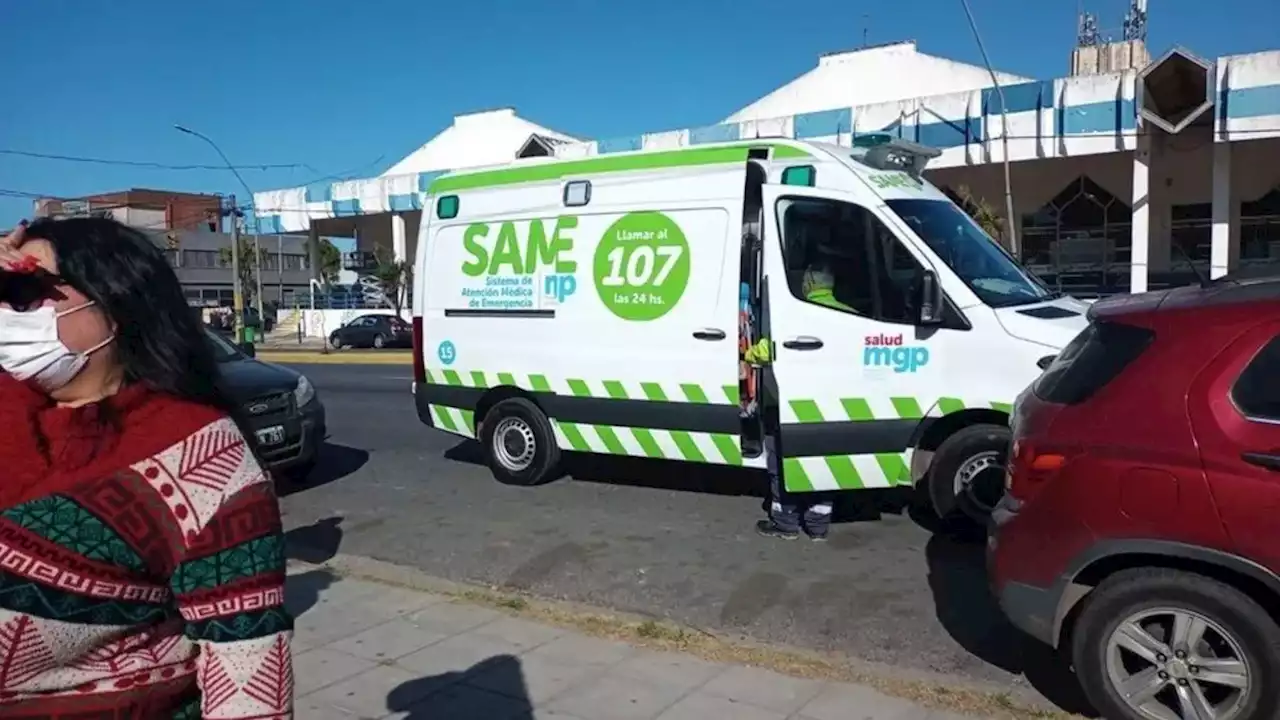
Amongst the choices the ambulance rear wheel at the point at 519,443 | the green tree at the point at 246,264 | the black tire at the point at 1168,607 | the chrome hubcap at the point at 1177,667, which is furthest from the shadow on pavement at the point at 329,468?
the green tree at the point at 246,264

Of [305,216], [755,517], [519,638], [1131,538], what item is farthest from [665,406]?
[305,216]

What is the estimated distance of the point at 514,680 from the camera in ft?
15.8

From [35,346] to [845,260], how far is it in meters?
5.89

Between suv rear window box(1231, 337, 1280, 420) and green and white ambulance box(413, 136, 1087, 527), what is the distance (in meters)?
2.68

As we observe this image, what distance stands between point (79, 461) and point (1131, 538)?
137 inches

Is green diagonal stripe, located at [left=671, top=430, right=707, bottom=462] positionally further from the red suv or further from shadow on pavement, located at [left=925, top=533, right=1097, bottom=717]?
the red suv

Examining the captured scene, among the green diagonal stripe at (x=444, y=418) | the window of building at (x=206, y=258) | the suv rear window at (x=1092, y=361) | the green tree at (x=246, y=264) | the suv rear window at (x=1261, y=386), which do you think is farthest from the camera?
the green tree at (x=246, y=264)

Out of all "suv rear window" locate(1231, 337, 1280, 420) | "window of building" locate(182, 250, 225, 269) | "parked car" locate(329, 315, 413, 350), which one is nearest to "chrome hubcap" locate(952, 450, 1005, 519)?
"suv rear window" locate(1231, 337, 1280, 420)

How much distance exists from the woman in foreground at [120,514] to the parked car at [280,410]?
23.6 feet

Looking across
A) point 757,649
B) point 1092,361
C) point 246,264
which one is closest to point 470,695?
point 757,649

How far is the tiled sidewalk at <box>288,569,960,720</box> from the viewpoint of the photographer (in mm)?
4434

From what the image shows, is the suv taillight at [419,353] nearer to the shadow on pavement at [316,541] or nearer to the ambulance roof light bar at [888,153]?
the shadow on pavement at [316,541]

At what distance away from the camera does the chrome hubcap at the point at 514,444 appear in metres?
8.99

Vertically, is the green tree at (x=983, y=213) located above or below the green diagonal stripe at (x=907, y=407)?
above
